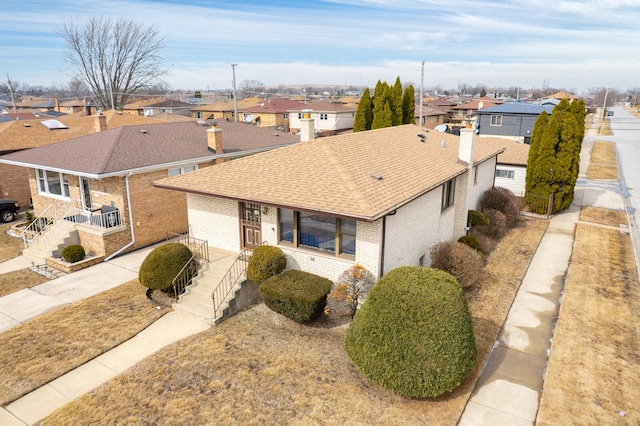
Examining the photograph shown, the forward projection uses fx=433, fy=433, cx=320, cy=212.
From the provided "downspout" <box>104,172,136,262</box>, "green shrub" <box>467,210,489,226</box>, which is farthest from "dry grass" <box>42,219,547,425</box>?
"green shrub" <box>467,210,489,226</box>

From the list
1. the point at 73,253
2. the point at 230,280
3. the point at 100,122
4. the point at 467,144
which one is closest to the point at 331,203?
the point at 230,280

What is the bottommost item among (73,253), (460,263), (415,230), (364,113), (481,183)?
(73,253)

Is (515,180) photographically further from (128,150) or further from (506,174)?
(128,150)

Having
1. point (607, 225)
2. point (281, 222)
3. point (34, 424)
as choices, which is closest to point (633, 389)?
point (281, 222)

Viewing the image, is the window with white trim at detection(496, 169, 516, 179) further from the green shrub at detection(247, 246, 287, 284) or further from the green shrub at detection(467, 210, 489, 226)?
the green shrub at detection(247, 246, 287, 284)

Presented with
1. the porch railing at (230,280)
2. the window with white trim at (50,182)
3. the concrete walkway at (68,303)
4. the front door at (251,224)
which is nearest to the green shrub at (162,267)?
the concrete walkway at (68,303)
